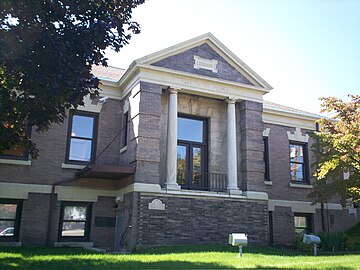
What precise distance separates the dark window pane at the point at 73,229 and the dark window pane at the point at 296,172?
11.4 metres

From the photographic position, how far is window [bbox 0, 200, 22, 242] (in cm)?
1552

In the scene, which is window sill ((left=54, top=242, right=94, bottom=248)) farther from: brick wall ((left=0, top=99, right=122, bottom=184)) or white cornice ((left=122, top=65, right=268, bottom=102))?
white cornice ((left=122, top=65, right=268, bottom=102))

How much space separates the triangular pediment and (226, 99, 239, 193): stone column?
1345 mm

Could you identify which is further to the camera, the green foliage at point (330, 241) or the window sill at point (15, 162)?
the window sill at point (15, 162)

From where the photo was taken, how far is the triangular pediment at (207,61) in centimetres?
1672

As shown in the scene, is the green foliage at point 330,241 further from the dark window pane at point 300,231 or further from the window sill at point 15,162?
the window sill at point 15,162

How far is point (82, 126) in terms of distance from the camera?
697 inches

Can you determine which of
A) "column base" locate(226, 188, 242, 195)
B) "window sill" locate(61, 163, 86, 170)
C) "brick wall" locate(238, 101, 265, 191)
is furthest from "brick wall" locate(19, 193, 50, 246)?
"brick wall" locate(238, 101, 265, 191)

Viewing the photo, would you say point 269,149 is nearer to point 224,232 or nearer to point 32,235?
point 224,232

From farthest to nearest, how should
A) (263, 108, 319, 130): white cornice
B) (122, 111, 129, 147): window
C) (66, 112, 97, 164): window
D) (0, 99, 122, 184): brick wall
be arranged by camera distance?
(263, 108, 319, 130): white cornice → (122, 111, 129, 147): window → (66, 112, 97, 164): window → (0, 99, 122, 184): brick wall

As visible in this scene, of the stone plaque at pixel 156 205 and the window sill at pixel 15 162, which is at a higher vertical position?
the window sill at pixel 15 162

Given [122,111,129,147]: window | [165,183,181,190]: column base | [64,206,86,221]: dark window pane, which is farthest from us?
[122,111,129,147]: window

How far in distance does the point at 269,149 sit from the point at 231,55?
5924 mm

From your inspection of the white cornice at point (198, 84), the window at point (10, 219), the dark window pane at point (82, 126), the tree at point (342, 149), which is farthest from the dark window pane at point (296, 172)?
the window at point (10, 219)
